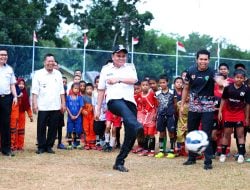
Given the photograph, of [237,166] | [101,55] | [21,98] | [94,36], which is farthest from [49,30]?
[237,166]

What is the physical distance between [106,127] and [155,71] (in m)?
11.4

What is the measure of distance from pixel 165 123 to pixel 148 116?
458mm

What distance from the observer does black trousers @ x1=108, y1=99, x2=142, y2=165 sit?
7.62 meters

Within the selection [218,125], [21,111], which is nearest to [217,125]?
[218,125]

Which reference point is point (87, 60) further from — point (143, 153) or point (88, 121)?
point (143, 153)

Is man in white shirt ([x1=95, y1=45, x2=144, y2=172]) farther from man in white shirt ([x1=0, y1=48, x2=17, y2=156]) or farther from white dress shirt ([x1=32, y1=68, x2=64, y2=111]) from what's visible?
man in white shirt ([x1=0, y1=48, x2=17, y2=156])

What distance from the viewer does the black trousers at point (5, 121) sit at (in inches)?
369

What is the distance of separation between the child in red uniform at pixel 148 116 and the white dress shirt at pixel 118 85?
2142mm

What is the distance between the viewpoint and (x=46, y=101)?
32.2 ft

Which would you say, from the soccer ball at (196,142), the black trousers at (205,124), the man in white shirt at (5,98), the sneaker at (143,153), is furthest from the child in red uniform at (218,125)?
the man in white shirt at (5,98)

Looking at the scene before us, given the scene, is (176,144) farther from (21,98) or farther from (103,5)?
(103,5)

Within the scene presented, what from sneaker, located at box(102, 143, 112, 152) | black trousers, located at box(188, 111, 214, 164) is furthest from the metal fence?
black trousers, located at box(188, 111, 214, 164)

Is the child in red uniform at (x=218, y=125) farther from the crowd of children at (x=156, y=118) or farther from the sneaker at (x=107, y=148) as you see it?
the sneaker at (x=107, y=148)

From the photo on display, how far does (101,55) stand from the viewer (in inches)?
858
